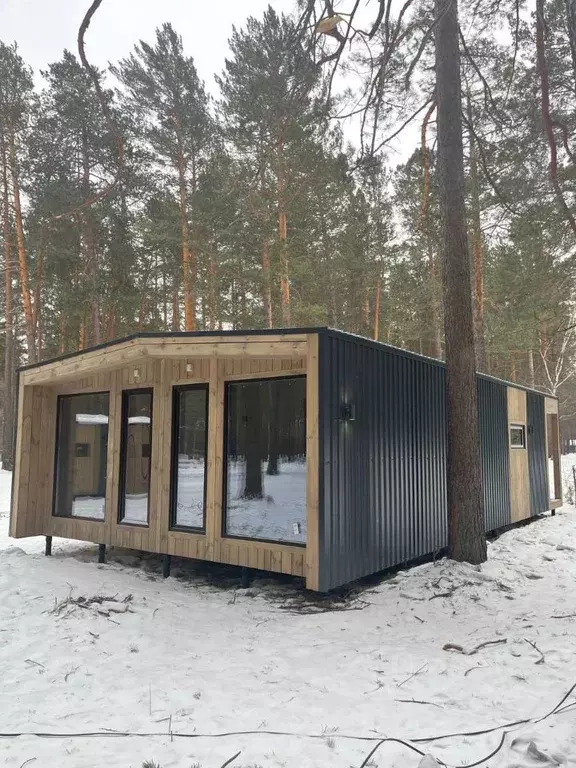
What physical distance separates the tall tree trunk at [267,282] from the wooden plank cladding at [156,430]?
649 centimetres

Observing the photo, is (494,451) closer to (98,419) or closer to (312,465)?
Result: (312,465)

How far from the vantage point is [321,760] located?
2.28m

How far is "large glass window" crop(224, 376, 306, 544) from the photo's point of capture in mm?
4855

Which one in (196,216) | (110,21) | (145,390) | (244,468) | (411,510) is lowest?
(411,510)

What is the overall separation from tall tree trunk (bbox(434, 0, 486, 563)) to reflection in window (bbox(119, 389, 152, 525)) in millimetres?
3247

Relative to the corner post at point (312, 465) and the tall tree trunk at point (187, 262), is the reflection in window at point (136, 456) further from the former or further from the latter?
the tall tree trunk at point (187, 262)

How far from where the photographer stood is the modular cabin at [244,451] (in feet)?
15.0

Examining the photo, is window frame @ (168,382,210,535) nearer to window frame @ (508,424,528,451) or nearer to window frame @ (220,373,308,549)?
window frame @ (220,373,308,549)

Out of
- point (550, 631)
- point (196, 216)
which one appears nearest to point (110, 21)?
point (550, 631)

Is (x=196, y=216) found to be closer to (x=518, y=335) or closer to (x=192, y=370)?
(x=192, y=370)

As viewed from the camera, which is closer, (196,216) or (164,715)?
(164,715)

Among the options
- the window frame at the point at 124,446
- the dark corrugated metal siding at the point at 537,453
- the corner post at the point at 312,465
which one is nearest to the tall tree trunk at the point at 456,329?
the corner post at the point at 312,465

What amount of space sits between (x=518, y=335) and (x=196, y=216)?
9542 millimetres

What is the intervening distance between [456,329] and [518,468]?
156 inches
